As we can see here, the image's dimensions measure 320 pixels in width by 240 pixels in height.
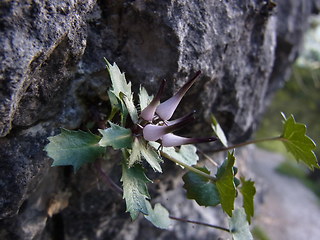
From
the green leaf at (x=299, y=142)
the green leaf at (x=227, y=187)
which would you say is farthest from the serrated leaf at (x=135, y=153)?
the green leaf at (x=299, y=142)

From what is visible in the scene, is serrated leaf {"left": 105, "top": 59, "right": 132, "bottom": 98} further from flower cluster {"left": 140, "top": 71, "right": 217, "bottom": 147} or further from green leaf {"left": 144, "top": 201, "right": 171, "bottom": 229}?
green leaf {"left": 144, "top": 201, "right": 171, "bottom": 229}

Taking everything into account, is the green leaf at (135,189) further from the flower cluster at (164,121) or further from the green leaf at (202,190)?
the green leaf at (202,190)

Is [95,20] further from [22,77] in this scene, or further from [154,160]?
[154,160]

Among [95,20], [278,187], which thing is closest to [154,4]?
[95,20]

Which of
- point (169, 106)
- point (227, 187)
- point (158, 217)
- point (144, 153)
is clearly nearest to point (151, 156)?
point (144, 153)

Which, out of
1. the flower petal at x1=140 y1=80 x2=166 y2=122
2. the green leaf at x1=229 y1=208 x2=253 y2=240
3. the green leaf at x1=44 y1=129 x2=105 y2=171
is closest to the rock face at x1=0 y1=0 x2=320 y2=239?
the green leaf at x1=44 y1=129 x2=105 y2=171

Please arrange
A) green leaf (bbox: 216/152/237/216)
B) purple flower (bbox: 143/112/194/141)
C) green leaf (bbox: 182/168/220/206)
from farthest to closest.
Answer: green leaf (bbox: 182/168/220/206)
green leaf (bbox: 216/152/237/216)
purple flower (bbox: 143/112/194/141)
